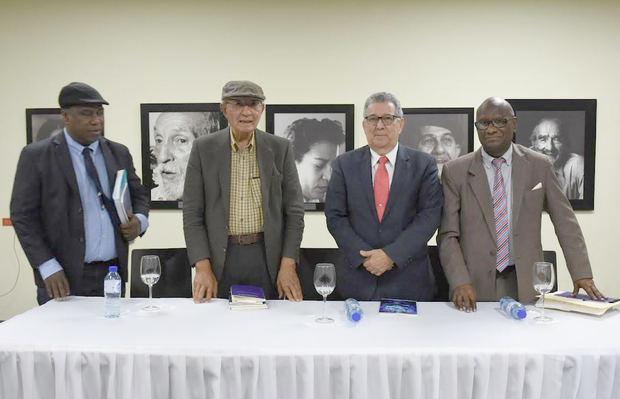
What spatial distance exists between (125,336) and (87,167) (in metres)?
1.06

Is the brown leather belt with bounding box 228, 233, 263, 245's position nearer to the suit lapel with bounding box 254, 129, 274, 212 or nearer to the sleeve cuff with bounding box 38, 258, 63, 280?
the suit lapel with bounding box 254, 129, 274, 212

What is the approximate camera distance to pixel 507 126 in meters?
→ 2.42

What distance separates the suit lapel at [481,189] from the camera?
2404mm

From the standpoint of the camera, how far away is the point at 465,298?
2221mm

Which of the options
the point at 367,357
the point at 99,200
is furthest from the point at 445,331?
the point at 99,200

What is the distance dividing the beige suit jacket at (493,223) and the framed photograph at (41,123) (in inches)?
142

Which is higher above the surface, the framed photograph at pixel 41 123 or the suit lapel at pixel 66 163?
the framed photograph at pixel 41 123

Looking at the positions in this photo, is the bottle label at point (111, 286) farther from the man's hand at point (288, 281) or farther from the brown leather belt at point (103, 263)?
the man's hand at point (288, 281)

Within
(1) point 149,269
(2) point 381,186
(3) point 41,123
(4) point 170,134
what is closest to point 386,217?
(2) point 381,186

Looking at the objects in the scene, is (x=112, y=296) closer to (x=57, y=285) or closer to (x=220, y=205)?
(x=57, y=285)

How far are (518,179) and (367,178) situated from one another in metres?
0.75

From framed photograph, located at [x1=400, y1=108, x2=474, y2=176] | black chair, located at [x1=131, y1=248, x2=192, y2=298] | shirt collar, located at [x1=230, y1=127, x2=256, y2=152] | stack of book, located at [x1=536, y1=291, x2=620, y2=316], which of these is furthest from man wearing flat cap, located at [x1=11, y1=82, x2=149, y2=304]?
framed photograph, located at [x1=400, y1=108, x2=474, y2=176]

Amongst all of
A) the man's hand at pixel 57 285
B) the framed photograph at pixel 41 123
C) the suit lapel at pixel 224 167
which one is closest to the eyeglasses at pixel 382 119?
the suit lapel at pixel 224 167

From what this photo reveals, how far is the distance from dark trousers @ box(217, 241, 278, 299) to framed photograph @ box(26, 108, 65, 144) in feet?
8.81
